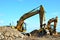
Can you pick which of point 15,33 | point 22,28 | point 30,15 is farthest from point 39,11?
point 15,33

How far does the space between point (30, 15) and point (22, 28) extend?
232 cm

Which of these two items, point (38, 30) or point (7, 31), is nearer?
point (7, 31)

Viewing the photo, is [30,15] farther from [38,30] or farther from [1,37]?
[1,37]

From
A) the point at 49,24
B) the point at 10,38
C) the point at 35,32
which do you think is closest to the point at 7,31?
the point at 10,38

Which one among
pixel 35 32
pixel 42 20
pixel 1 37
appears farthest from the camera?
pixel 35 32

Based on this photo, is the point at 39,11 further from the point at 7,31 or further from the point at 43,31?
the point at 7,31

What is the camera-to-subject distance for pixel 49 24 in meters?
34.0

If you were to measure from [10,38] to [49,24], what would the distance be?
19.4 m

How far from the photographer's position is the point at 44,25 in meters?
30.0

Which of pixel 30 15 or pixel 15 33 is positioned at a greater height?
pixel 30 15

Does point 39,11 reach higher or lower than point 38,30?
higher

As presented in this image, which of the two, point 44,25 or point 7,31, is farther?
point 44,25

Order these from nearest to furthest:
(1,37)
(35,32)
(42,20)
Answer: (1,37)
(42,20)
(35,32)

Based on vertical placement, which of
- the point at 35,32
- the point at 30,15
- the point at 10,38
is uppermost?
the point at 30,15
